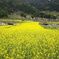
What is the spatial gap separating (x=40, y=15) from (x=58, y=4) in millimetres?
57445

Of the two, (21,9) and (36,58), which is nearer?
(36,58)

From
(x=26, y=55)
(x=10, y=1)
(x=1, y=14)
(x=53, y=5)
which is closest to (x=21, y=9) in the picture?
(x=10, y=1)

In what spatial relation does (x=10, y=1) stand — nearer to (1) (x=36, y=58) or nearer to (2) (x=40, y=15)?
(2) (x=40, y=15)

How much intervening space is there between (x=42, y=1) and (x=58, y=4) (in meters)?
38.1

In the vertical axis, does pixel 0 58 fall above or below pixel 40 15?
above

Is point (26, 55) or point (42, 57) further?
point (26, 55)

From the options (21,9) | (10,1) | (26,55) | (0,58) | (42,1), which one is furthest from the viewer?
(42,1)

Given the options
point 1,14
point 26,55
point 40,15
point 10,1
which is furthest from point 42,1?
point 26,55

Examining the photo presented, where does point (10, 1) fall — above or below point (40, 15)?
above

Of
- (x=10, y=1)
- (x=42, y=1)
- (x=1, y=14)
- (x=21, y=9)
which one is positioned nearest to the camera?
(x=1, y=14)

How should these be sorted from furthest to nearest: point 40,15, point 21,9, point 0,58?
point 21,9
point 40,15
point 0,58

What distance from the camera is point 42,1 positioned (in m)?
162

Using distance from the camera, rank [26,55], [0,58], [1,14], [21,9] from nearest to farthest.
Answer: [0,58] → [26,55] → [1,14] → [21,9]

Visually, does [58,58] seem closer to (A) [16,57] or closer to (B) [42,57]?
(B) [42,57]
